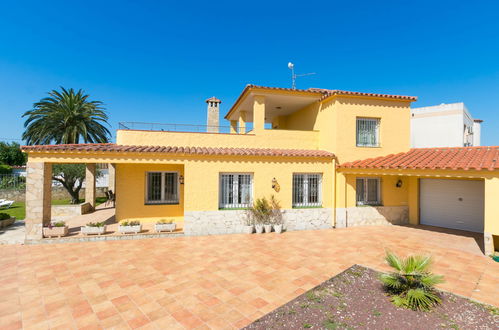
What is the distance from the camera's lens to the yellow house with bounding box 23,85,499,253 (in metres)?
12.3

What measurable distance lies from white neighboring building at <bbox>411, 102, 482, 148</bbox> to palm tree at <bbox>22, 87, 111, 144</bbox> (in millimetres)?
33642

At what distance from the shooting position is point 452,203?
1449 cm

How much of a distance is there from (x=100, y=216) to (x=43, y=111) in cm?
1387

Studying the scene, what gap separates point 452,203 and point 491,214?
5.31 m

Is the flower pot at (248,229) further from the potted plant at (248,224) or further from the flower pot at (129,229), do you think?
the flower pot at (129,229)

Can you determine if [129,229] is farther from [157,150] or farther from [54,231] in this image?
[157,150]

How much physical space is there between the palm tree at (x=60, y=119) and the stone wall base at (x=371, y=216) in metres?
23.7

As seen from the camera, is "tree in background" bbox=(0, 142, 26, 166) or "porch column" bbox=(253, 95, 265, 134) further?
"tree in background" bbox=(0, 142, 26, 166)

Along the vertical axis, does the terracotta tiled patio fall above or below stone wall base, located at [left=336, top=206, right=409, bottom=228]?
below

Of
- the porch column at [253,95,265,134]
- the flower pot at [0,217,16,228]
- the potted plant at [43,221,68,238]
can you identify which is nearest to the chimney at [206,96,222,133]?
the porch column at [253,95,265,134]

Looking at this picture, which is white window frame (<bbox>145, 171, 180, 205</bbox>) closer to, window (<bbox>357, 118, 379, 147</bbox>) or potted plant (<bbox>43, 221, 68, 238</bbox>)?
potted plant (<bbox>43, 221, 68, 238</bbox>)

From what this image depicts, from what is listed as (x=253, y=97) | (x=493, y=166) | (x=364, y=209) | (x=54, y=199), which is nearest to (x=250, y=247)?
(x=364, y=209)

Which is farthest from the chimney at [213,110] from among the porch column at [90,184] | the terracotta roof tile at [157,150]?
the porch column at [90,184]

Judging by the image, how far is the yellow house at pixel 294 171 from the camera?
40.5 ft
